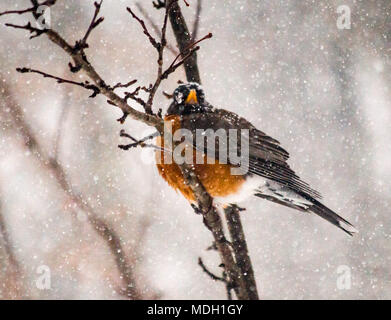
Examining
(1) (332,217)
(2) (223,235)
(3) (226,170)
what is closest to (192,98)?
(3) (226,170)

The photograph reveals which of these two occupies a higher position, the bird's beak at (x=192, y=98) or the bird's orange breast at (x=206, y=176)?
the bird's beak at (x=192, y=98)

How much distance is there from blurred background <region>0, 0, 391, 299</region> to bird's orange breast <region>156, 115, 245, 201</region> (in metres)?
3.11

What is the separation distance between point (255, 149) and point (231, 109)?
170 inches

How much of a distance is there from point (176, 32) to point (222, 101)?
17.5 ft

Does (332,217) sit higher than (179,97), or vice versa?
(179,97)

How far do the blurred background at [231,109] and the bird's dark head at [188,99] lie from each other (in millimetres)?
2969

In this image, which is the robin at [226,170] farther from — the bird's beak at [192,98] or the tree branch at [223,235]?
the tree branch at [223,235]

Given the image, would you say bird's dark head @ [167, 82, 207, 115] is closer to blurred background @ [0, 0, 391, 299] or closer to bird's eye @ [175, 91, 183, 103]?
bird's eye @ [175, 91, 183, 103]

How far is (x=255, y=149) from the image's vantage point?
4.12 m

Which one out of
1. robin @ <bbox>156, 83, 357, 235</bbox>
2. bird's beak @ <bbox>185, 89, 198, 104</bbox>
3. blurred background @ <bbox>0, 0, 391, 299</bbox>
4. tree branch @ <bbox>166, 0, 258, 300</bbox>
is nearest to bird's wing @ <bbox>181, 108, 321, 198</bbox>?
robin @ <bbox>156, 83, 357, 235</bbox>

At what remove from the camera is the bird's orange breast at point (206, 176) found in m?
3.59

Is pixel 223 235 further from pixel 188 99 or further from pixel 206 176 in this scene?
pixel 188 99

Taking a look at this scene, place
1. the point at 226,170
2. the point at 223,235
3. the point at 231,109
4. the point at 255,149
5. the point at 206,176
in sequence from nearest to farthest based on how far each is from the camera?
1. the point at 223,235
2. the point at 206,176
3. the point at 226,170
4. the point at 255,149
5. the point at 231,109

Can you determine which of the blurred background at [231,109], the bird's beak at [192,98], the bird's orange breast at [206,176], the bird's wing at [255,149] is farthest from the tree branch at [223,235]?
the blurred background at [231,109]
